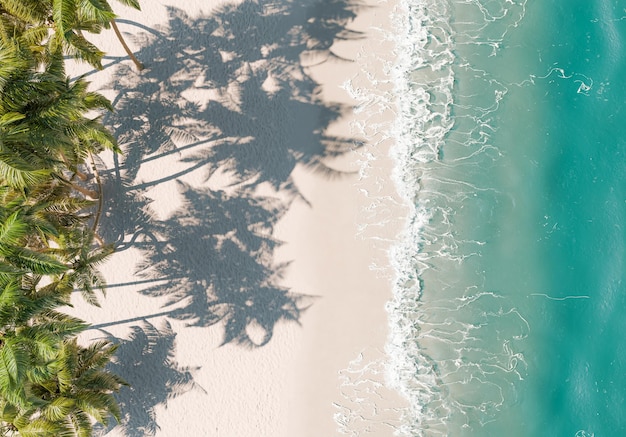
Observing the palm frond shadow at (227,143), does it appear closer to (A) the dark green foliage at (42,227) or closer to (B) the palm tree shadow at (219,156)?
(B) the palm tree shadow at (219,156)

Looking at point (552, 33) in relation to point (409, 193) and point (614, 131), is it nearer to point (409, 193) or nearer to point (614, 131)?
point (614, 131)

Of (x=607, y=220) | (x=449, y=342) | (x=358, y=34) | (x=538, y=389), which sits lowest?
(x=538, y=389)

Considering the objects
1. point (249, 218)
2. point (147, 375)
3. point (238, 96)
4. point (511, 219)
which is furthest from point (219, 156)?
point (511, 219)

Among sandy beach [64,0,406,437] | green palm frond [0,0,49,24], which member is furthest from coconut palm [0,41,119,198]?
sandy beach [64,0,406,437]

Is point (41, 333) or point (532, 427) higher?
point (41, 333)

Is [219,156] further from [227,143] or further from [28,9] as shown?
[28,9]

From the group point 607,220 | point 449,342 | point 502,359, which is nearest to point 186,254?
point 449,342

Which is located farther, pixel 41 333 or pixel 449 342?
pixel 449 342
